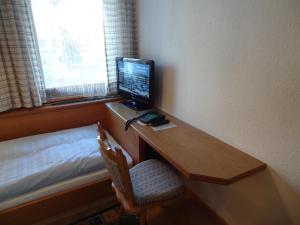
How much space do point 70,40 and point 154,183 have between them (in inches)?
63.1

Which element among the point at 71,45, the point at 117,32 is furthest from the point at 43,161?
the point at 117,32

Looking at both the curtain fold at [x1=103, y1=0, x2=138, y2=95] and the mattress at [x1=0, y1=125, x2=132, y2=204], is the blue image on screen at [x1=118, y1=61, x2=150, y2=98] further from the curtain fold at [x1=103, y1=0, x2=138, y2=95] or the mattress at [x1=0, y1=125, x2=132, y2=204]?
the mattress at [x1=0, y1=125, x2=132, y2=204]

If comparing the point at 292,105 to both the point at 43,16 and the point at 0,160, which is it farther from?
the point at 43,16

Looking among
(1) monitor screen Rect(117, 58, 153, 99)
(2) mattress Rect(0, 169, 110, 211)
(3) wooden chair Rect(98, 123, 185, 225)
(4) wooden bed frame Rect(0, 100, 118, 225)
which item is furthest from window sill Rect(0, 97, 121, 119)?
(3) wooden chair Rect(98, 123, 185, 225)

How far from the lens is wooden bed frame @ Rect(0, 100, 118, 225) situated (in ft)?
4.68

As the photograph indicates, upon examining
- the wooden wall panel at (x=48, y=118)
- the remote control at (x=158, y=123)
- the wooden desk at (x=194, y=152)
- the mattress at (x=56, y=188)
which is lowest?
the mattress at (x=56, y=188)

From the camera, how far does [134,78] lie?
2.00 m

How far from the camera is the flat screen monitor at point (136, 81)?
1847 mm

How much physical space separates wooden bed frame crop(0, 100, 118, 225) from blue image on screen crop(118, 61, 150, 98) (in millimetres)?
368

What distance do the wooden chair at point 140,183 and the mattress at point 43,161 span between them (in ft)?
1.14

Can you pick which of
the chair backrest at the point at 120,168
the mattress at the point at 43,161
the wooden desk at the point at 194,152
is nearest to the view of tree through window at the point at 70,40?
the mattress at the point at 43,161

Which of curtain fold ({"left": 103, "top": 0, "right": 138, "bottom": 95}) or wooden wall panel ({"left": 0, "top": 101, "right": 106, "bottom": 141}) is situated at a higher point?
curtain fold ({"left": 103, "top": 0, "right": 138, "bottom": 95})

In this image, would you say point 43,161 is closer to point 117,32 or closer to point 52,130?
point 52,130

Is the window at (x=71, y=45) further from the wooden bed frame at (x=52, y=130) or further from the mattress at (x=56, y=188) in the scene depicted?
the mattress at (x=56, y=188)
